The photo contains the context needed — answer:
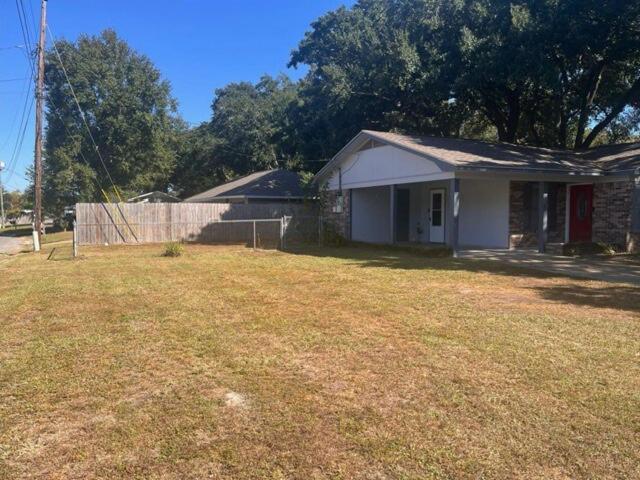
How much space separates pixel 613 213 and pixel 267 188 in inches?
682

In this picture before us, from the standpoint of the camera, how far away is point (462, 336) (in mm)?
5703

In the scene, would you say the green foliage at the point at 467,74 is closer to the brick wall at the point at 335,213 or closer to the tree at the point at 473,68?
the tree at the point at 473,68

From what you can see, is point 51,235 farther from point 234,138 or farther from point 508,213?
point 508,213

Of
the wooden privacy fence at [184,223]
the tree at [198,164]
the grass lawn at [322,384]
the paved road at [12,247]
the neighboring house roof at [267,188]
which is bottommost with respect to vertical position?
the grass lawn at [322,384]

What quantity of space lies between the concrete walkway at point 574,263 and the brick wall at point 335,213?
6.68 meters

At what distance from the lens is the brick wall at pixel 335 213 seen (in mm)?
20797

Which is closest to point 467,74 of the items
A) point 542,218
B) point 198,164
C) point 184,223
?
point 542,218

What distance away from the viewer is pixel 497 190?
1638 cm

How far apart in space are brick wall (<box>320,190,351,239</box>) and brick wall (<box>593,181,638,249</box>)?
29.6ft

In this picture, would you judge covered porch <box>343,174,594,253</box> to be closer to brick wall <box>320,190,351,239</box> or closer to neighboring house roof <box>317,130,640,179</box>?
neighboring house roof <box>317,130,640,179</box>

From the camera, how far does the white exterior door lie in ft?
60.7

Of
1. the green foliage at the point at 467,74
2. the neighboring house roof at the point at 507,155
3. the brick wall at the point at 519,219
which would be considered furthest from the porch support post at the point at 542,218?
the green foliage at the point at 467,74

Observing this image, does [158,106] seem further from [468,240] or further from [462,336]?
[462,336]

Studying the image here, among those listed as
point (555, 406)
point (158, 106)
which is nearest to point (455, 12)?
point (555, 406)
